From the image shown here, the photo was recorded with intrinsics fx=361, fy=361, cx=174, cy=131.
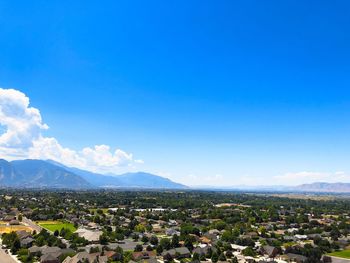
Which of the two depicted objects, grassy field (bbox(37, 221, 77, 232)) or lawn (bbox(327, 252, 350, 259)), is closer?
lawn (bbox(327, 252, 350, 259))

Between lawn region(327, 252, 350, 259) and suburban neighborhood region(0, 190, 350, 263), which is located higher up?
suburban neighborhood region(0, 190, 350, 263)

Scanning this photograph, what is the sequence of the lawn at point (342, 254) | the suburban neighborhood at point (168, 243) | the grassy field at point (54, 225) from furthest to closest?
the grassy field at point (54, 225)
the lawn at point (342, 254)
the suburban neighborhood at point (168, 243)

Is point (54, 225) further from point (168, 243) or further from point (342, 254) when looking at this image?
point (342, 254)

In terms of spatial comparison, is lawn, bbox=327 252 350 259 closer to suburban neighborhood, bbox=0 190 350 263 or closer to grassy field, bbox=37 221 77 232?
suburban neighborhood, bbox=0 190 350 263

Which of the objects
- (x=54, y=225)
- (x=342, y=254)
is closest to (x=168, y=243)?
(x=342, y=254)

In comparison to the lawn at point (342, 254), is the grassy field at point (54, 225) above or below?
above

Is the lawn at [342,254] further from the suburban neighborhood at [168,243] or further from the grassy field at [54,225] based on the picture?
the grassy field at [54,225]

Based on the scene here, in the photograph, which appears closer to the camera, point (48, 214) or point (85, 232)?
point (85, 232)

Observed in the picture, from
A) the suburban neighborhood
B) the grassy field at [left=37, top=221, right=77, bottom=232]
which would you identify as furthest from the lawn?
the grassy field at [left=37, top=221, right=77, bottom=232]

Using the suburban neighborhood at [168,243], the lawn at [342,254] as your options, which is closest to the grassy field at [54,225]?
the suburban neighborhood at [168,243]

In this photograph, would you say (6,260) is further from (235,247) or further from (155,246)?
(235,247)

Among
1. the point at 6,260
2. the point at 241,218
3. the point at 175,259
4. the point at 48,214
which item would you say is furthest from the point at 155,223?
the point at 6,260
